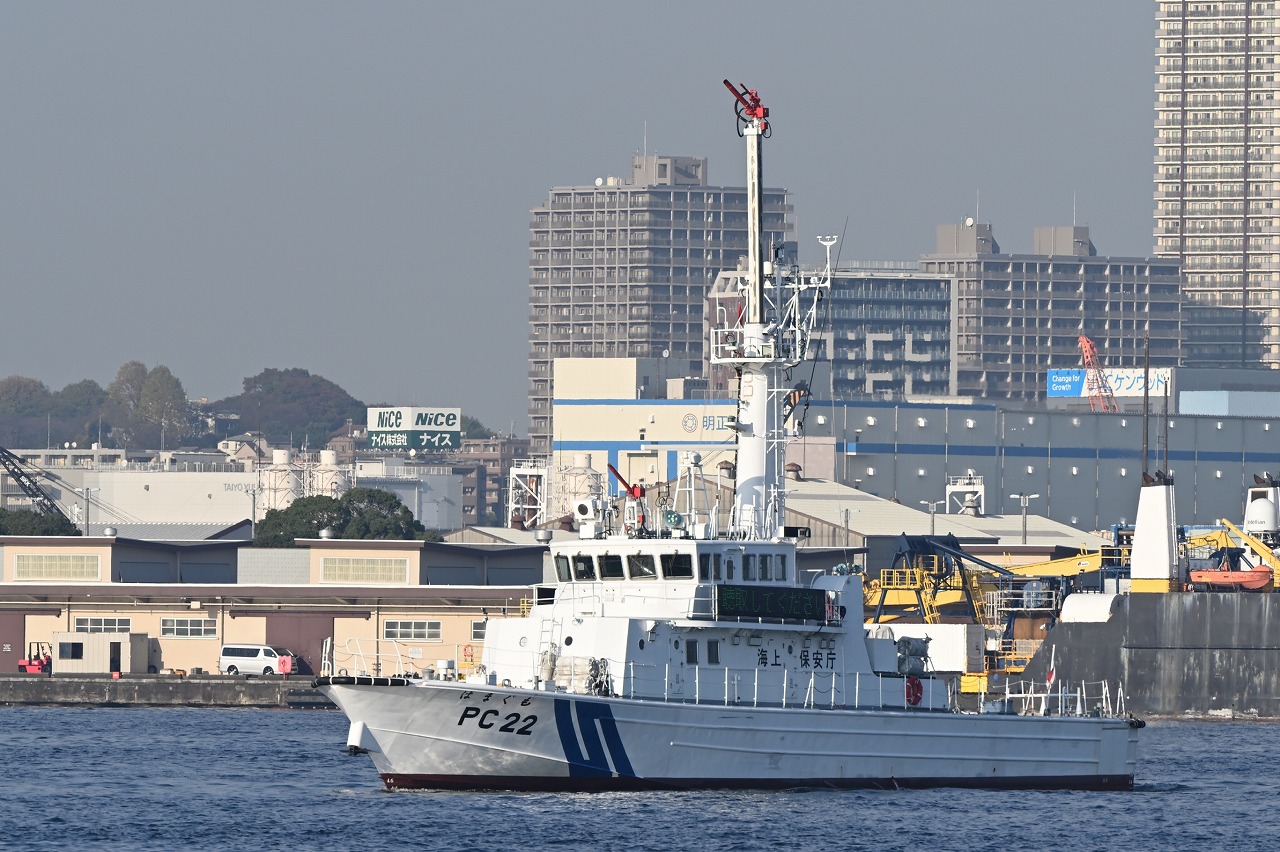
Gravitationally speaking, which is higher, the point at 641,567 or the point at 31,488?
the point at 31,488

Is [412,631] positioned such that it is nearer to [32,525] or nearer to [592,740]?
[592,740]

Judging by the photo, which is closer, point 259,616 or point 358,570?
point 259,616

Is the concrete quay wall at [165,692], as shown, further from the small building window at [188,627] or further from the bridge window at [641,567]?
the bridge window at [641,567]

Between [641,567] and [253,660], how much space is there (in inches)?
1770

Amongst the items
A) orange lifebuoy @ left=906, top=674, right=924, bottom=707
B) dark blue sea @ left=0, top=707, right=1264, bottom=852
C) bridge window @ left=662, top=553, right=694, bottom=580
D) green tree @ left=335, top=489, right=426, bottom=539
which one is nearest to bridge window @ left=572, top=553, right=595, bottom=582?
bridge window @ left=662, top=553, right=694, bottom=580

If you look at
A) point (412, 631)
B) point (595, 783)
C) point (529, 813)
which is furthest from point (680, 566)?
point (412, 631)

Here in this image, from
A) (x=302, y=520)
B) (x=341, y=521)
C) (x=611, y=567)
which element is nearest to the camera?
(x=611, y=567)

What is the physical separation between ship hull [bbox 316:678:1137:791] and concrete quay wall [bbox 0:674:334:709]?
119 ft

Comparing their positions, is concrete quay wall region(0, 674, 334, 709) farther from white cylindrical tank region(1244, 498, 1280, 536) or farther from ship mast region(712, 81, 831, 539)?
white cylindrical tank region(1244, 498, 1280, 536)

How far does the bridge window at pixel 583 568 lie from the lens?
49.9 meters

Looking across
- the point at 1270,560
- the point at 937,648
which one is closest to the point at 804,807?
the point at 937,648

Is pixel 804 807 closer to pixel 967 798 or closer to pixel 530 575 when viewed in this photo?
pixel 967 798

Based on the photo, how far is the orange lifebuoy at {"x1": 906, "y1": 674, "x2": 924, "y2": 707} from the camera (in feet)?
169

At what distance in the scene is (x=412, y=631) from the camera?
3629 inches
